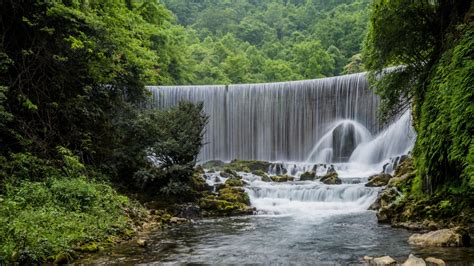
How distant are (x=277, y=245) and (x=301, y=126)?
1914 centimetres

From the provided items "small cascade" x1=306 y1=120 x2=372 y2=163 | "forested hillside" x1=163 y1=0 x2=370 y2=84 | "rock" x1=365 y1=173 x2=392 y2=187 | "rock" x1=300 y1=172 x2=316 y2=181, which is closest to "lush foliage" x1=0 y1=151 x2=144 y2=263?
"rock" x1=365 y1=173 x2=392 y2=187

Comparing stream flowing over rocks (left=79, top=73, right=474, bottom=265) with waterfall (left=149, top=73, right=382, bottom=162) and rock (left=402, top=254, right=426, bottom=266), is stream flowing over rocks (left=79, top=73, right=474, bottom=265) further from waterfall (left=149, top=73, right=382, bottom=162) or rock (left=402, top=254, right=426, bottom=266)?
rock (left=402, top=254, right=426, bottom=266)

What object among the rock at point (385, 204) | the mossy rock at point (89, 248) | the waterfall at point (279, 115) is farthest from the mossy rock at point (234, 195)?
the waterfall at point (279, 115)

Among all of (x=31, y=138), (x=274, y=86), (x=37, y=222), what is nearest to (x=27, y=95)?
(x=31, y=138)

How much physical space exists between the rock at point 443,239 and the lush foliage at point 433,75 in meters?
0.92

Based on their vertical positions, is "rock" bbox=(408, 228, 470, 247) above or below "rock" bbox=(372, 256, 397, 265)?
above

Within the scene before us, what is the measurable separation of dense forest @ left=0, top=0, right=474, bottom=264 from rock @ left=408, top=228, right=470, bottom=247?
1092 mm

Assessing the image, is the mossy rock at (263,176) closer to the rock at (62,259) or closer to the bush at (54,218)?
the bush at (54,218)

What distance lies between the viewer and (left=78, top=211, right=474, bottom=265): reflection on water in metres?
7.27

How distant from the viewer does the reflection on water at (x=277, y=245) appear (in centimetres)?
727

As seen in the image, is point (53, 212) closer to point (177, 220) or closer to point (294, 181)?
point (177, 220)

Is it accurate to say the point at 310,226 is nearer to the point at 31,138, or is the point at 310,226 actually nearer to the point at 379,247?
the point at 379,247

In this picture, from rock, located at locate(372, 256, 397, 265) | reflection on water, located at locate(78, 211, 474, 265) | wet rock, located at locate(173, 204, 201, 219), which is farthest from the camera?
wet rock, located at locate(173, 204, 201, 219)

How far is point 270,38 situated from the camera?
2537 inches
